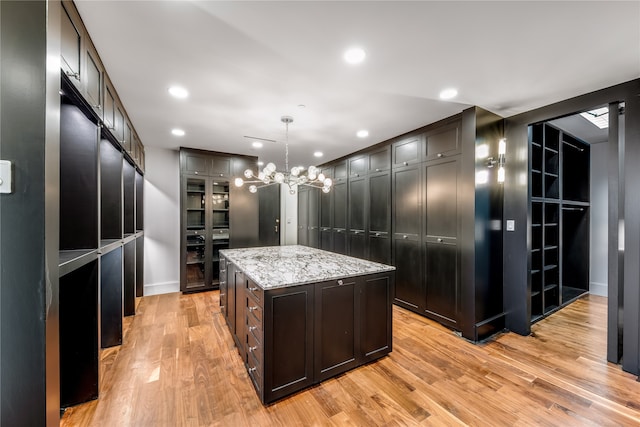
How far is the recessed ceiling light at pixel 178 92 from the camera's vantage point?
2.39m

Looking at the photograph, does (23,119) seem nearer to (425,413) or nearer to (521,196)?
(425,413)

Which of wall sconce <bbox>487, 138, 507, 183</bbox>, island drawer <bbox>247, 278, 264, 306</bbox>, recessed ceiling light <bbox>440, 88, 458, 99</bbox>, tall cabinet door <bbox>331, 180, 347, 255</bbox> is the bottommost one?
island drawer <bbox>247, 278, 264, 306</bbox>

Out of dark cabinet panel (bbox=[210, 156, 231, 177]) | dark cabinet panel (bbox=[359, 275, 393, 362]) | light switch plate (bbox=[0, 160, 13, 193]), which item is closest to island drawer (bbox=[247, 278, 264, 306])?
dark cabinet panel (bbox=[359, 275, 393, 362])

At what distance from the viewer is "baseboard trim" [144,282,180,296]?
14.5 ft

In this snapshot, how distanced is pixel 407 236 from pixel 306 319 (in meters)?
2.19

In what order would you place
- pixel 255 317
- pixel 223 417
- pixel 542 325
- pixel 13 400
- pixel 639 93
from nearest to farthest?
pixel 13 400 < pixel 223 417 < pixel 255 317 < pixel 639 93 < pixel 542 325

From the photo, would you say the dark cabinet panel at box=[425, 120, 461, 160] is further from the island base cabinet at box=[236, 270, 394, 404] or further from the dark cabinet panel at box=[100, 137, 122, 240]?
the dark cabinet panel at box=[100, 137, 122, 240]

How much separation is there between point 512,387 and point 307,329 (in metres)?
1.70

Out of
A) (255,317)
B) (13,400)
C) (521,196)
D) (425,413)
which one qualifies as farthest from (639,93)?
(13,400)

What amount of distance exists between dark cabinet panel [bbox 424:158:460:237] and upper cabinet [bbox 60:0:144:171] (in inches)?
133

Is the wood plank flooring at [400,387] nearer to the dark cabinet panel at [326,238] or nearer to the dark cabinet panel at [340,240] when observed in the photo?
the dark cabinet panel at [340,240]

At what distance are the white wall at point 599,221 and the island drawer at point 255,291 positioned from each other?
556 cm

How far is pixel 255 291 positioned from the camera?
200 cm

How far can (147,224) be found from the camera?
451 centimetres
